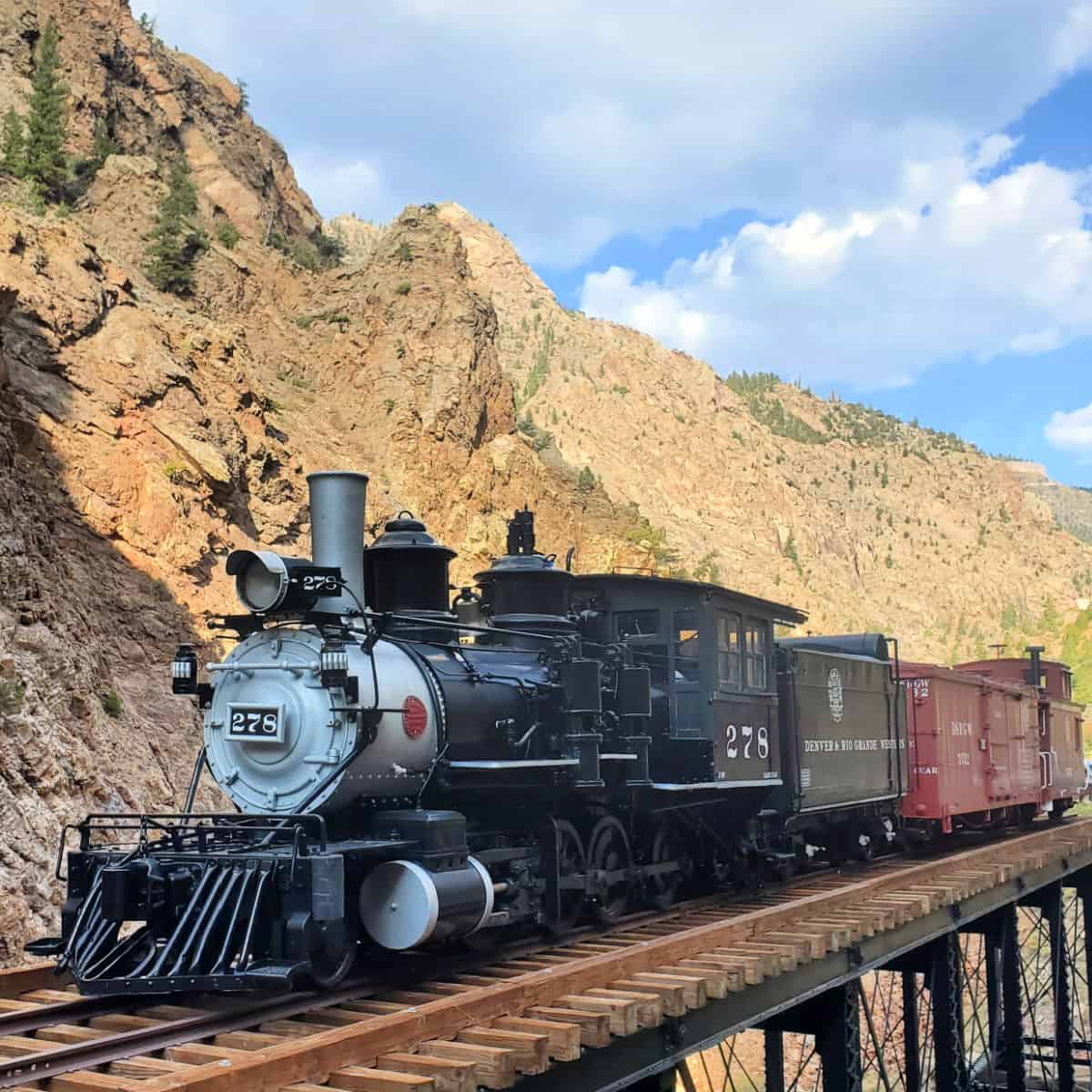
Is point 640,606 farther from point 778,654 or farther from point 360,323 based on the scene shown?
point 360,323

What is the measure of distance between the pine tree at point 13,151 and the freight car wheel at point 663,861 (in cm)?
2634

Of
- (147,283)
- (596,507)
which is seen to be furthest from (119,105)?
(596,507)

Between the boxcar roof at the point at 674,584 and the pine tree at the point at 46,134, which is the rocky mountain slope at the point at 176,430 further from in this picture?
the boxcar roof at the point at 674,584

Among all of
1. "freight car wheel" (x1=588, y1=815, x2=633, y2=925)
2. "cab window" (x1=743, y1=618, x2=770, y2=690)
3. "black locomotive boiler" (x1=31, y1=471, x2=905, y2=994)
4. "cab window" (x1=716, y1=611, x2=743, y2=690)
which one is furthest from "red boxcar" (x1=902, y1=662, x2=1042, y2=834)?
"freight car wheel" (x1=588, y1=815, x2=633, y2=925)

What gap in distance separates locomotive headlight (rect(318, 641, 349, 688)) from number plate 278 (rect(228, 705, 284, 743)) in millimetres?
576

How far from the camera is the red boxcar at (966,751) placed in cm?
1728

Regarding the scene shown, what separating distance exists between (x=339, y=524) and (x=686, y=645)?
381 cm

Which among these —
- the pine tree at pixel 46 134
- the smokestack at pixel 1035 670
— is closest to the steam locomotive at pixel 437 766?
the smokestack at pixel 1035 670

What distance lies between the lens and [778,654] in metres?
13.4

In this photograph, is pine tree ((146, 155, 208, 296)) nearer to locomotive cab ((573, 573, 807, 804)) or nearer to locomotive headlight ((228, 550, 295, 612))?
locomotive cab ((573, 573, 807, 804))

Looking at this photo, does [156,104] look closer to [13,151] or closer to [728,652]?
[13,151]

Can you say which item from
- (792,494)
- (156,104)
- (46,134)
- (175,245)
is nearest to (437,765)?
(175,245)

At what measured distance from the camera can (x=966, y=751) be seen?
61.1 feet

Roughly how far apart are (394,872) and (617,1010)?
5.51 ft
